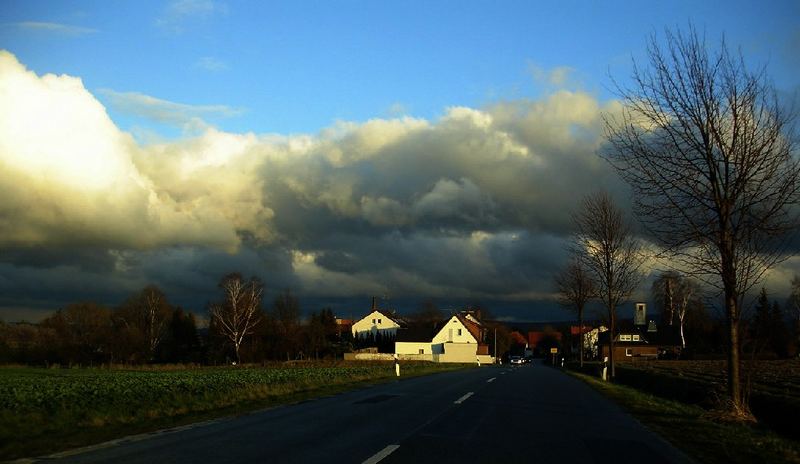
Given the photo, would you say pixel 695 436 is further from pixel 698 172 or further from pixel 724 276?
pixel 698 172

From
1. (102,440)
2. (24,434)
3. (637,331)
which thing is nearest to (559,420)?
(102,440)

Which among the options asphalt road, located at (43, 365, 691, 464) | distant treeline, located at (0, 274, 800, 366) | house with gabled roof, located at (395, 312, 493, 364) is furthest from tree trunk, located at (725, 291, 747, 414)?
house with gabled roof, located at (395, 312, 493, 364)

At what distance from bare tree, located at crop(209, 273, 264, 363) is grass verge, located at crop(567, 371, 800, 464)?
64343 millimetres

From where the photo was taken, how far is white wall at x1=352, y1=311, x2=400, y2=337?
5039 inches

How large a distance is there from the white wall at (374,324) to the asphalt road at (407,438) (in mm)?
109280

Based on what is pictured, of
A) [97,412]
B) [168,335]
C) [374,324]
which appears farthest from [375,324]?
[97,412]

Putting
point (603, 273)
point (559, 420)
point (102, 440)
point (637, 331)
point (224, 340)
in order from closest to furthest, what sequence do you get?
point (102, 440), point (559, 420), point (603, 273), point (224, 340), point (637, 331)

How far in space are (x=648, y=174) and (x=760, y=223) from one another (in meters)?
2.80

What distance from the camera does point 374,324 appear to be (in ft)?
423

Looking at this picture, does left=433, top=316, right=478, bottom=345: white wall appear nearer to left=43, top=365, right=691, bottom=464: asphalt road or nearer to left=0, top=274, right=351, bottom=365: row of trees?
left=0, top=274, right=351, bottom=365: row of trees

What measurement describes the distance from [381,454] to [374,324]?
119m

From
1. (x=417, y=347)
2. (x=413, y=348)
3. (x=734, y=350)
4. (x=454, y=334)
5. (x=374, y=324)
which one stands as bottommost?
(x=413, y=348)

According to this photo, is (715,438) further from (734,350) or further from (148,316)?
(148,316)

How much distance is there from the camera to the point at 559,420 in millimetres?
15992
